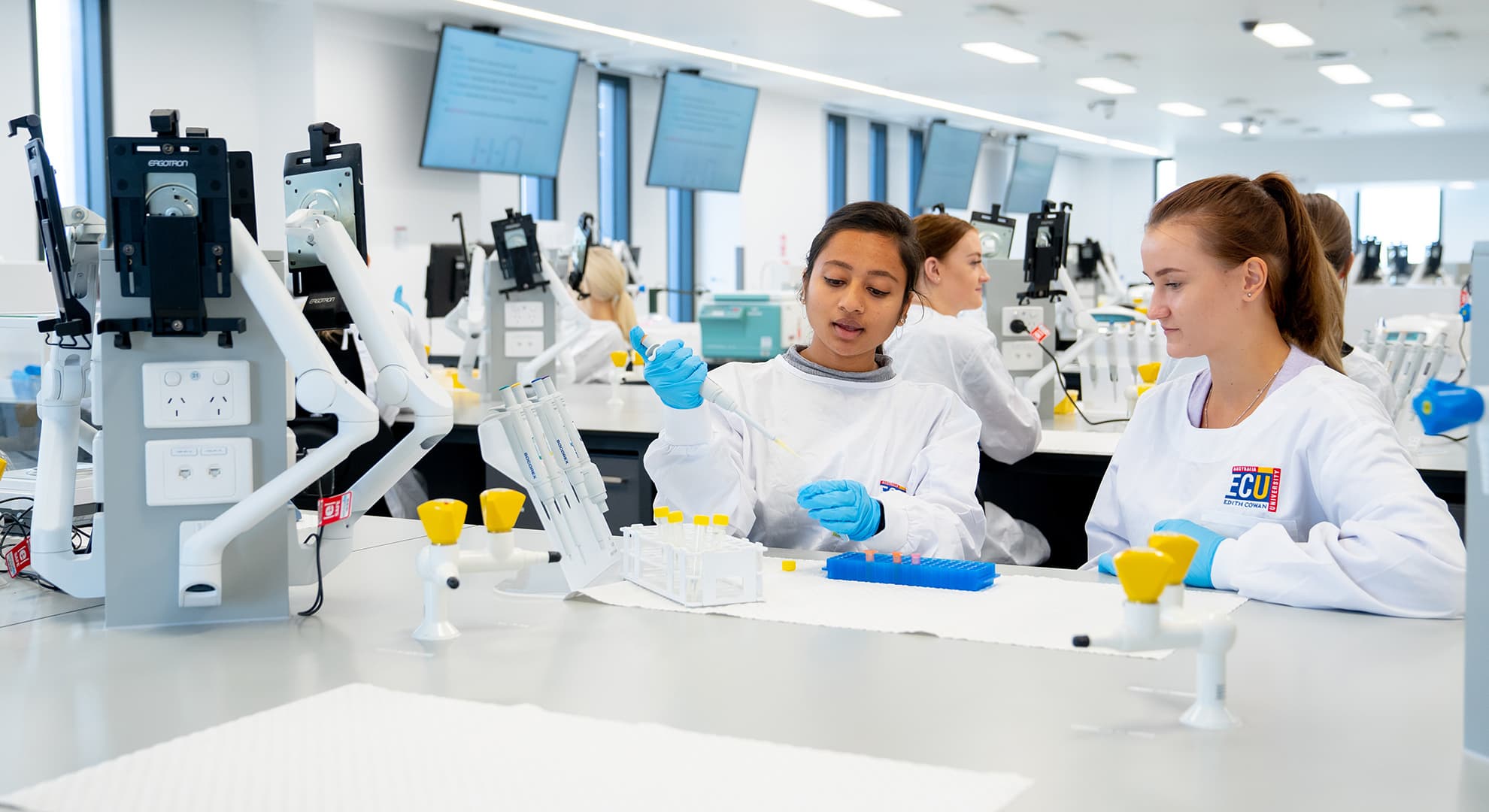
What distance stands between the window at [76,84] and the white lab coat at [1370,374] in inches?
237

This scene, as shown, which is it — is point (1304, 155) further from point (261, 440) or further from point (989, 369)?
point (261, 440)

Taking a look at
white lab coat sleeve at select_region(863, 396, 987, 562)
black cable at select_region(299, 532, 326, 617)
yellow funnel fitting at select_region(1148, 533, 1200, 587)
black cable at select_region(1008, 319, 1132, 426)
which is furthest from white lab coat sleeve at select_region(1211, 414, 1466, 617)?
black cable at select_region(1008, 319, 1132, 426)

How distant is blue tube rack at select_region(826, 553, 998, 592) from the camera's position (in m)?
1.58

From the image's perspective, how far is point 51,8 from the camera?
662cm

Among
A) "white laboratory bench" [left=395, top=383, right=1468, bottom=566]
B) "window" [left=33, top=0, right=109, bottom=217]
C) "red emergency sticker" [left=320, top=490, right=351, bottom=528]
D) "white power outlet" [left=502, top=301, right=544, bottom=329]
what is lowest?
"white laboratory bench" [left=395, top=383, right=1468, bottom=566]

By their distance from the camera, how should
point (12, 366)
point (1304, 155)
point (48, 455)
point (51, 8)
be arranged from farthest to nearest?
point (1304, 155), point (51, 8), point (12, 366), point (48, 455)

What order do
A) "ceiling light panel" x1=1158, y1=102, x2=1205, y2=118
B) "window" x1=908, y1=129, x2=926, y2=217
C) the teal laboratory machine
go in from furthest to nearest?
1. "window" x1=908, y1=129, x2=926, y2=217
2. "ceiling light panel" x1=1158, y1=102, x2=1205, y2=118
3. the teal laboratory machine

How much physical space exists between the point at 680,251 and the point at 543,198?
6.65ft

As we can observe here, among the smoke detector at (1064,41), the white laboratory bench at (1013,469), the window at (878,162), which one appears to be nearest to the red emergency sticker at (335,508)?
the white laboratory bench at (1013,469)

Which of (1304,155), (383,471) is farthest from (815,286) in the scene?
(1304,155)

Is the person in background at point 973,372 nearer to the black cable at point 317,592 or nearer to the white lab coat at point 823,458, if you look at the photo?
the white lab coat at point 823,458

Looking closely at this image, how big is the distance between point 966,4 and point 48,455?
718 centimetres

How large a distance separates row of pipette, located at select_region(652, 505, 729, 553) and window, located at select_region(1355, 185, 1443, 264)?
17.5 metres

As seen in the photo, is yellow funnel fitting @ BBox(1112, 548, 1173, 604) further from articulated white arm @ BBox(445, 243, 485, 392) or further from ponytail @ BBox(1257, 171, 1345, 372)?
articulated white arm @ BBox(445, 243, 485, 392)
